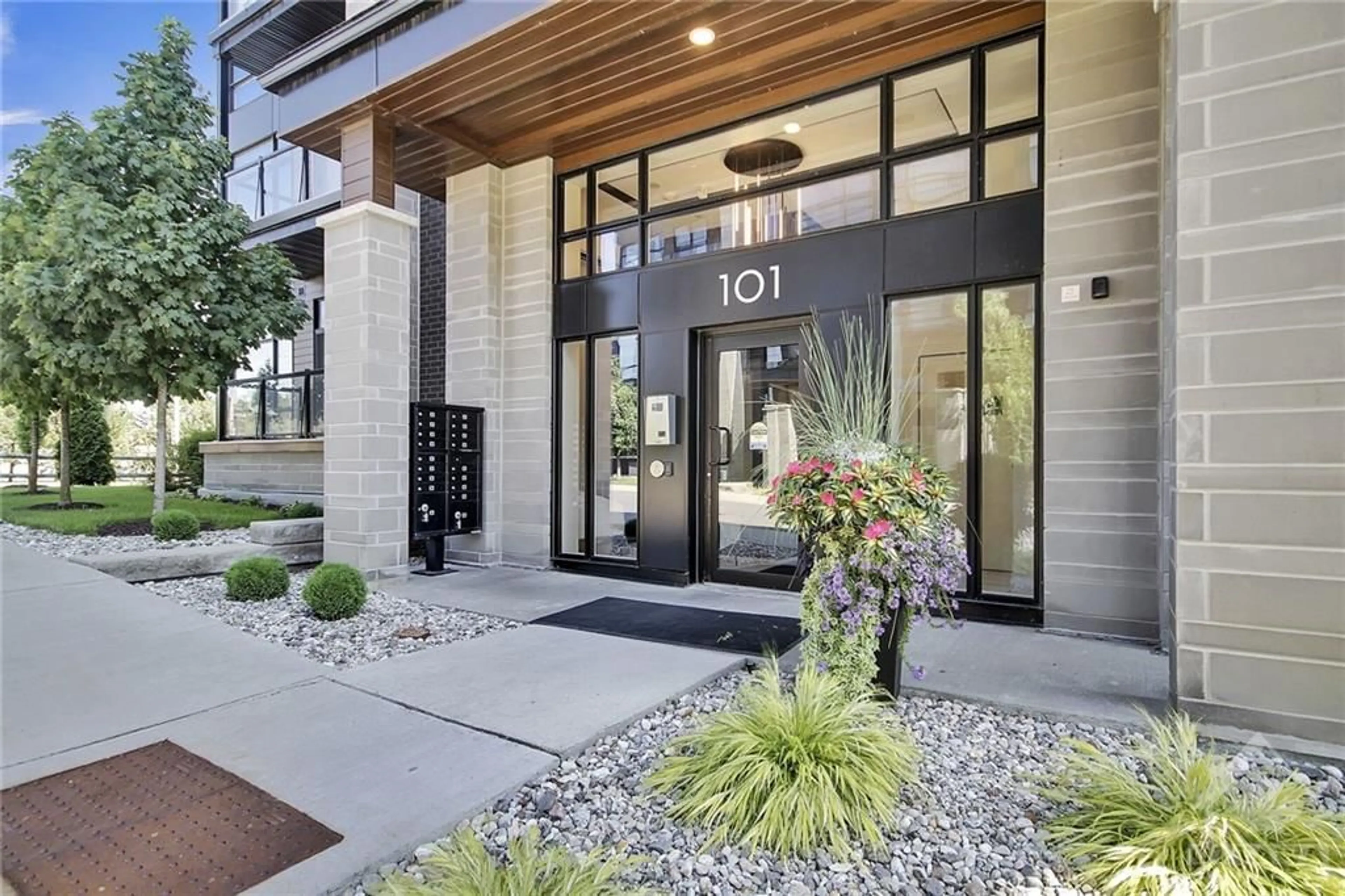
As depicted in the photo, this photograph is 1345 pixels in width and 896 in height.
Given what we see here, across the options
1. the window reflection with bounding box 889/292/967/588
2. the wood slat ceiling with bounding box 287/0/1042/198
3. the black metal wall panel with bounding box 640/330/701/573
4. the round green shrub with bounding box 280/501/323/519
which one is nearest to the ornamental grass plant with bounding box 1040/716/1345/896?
the window reflection with bounding box 889/292/967/588

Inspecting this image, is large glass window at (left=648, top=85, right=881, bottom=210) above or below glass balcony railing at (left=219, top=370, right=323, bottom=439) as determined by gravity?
above

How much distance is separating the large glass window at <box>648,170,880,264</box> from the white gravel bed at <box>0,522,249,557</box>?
494cm

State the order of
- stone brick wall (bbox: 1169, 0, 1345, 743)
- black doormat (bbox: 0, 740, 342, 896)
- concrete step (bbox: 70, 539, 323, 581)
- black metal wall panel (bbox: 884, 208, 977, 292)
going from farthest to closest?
1. concrete step (bbox: 70, 539, 323, 581)
2. black metal wall panel (bbox: 884, 208, 977, 292)
3. stone brick wall (bbox: 1169, 0, 1345, 743)
4. black doormat (bbox: 0, 740, 342, 896)

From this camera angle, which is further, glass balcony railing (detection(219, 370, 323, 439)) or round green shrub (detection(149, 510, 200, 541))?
glass balcony railing (detection(219, 370, 323, 439))

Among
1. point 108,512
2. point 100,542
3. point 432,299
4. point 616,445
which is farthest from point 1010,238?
point 108,512

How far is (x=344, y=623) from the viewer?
14.3ft

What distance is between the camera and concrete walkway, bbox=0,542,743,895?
2.12 meters

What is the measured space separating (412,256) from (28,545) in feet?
16.0

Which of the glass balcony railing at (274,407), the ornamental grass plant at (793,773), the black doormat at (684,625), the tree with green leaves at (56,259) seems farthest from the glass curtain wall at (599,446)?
the glass balcony railing at (274,407)

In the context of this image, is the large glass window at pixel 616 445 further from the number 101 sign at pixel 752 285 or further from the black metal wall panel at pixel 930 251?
the black metal wall panel at pixel 930 251

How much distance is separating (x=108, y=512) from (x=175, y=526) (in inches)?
139

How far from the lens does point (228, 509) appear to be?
9.54 meters

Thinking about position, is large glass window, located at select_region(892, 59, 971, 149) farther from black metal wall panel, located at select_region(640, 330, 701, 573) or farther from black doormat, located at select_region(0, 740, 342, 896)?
black doormat, located at select_region(0, 740, 342, 896)

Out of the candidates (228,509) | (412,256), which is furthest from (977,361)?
(228,509)
